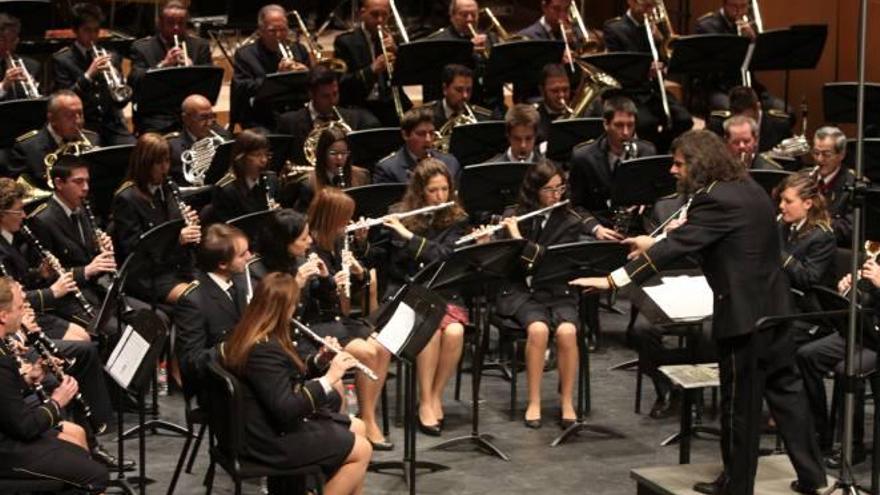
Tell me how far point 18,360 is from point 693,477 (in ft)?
9.75

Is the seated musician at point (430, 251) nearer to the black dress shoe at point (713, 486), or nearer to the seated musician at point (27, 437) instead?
the black dress shoe at point (713, 486)

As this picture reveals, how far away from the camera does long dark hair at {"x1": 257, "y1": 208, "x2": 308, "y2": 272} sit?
26.1 ft

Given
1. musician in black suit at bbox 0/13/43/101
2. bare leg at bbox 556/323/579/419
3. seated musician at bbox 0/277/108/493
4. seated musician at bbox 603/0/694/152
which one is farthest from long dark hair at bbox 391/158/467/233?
seated musician at bbox 603/0/694/152

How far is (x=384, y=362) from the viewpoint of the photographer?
27.6 feet

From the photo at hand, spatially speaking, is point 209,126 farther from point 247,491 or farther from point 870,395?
point 870,395

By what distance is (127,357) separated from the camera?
284 inches

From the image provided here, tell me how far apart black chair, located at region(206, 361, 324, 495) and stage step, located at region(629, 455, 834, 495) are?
151 centimetres

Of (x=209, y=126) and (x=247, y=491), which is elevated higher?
(x=209, y=126)

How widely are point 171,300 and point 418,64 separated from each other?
2.78 meters

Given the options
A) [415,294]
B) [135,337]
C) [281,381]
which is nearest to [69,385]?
[135,337]

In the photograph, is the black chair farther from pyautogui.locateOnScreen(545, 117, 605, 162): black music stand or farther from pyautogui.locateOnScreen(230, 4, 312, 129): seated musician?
pyautogui.locateOnScreen(230, 4, 312, 129): seated musician

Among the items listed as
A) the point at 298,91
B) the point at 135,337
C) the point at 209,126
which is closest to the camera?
the point at 135,337

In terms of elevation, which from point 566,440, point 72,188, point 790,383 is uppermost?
point 72,188

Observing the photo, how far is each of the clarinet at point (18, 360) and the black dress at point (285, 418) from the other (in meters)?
0.88
